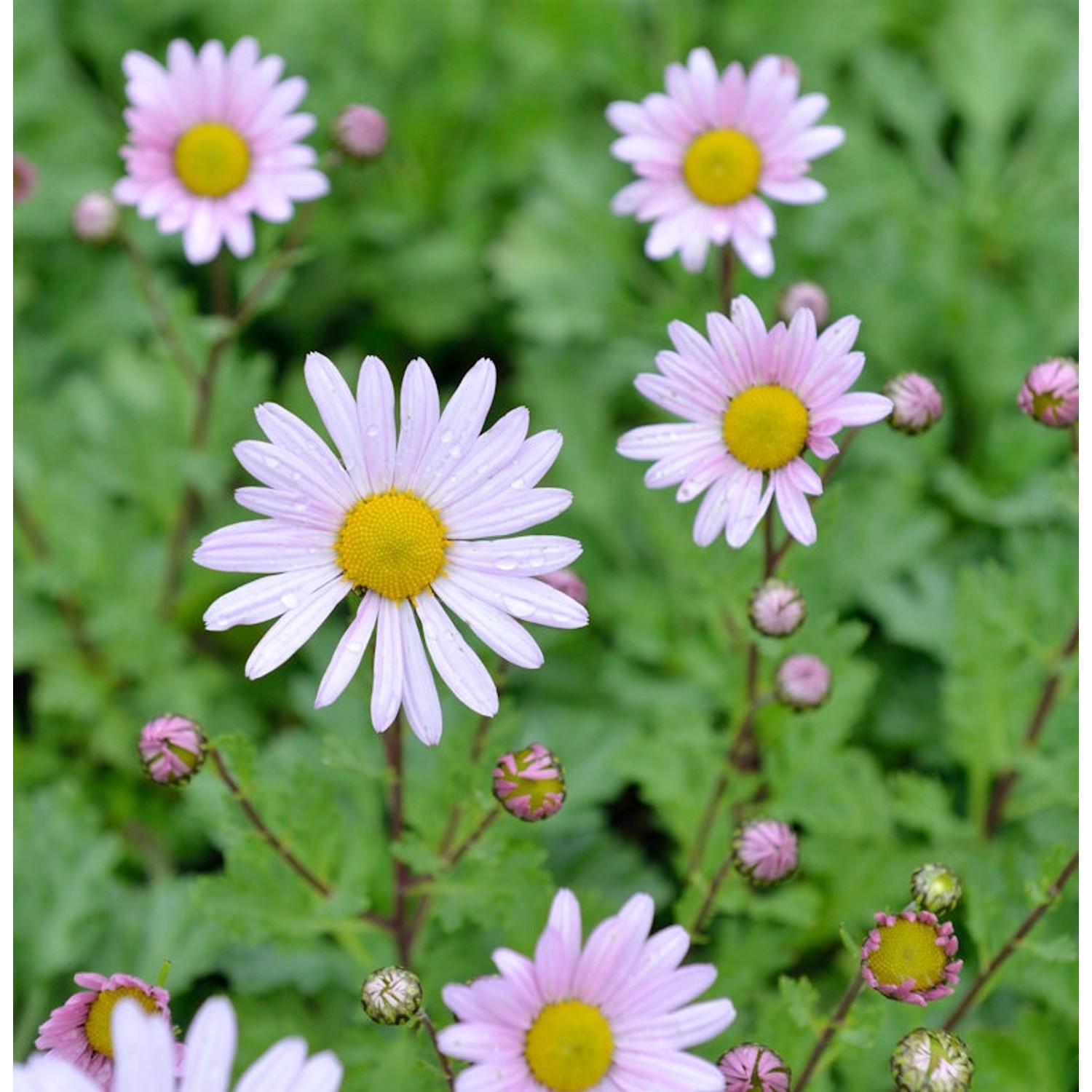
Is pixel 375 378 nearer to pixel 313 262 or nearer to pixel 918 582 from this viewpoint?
pixel 918 582

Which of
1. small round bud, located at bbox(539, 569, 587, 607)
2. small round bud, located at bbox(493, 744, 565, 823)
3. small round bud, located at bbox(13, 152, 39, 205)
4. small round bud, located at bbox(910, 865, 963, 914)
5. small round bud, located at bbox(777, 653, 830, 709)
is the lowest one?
small round bud, located at bbox(910, 865, 963, 914)

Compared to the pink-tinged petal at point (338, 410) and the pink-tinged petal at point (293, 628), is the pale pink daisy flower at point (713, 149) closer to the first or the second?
the pink-tinged petal at point (338, 410)

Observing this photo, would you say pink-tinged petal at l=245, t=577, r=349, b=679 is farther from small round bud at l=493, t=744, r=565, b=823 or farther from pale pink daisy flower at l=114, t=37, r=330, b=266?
pale pink daisy flower at l=114, t=37, r=330, b=266

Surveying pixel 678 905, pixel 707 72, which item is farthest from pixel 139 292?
pixel 678 905

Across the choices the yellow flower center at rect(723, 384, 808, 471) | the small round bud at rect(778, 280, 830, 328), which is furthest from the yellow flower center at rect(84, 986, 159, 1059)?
the small round bud at rect(778, 280, 830, 328)

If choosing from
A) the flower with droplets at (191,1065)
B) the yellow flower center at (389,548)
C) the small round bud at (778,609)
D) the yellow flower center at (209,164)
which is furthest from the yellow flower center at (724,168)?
the flower with droplets at (191,1065)
